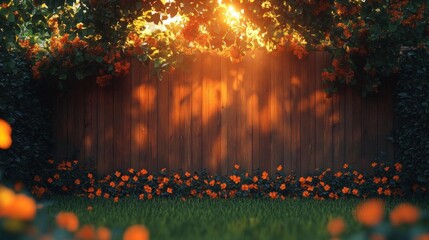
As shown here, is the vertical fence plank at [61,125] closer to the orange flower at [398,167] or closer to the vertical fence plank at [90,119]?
the vertical fence plank at [90,119]

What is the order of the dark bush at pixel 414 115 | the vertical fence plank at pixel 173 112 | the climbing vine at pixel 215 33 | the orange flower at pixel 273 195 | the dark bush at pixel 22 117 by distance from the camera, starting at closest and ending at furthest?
the dark bush at pixel 22 117 → the climbing vine at pixel 215 33 → the dark bush at pixel 414 115 → the orange flower at pixel 273 195 → the vertical fence plank at pixel 173 112

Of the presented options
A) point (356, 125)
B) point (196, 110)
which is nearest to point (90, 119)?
point (196, 110)

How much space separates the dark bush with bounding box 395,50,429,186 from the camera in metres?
6.70

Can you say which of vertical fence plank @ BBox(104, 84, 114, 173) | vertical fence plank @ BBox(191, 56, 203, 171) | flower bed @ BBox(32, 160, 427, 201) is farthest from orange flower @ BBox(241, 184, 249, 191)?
vertical fence plank @ BBox(104, 84, 114, 173)

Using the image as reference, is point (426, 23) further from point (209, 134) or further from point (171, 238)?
point (171, 238)

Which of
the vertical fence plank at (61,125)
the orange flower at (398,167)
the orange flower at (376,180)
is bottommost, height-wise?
the orange flower at (376,180)

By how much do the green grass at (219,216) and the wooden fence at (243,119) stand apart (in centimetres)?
89

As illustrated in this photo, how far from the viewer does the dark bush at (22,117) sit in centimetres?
625

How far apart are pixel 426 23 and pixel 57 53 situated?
4.31 metres

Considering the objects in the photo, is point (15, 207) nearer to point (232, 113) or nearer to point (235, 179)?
point (235, 179)

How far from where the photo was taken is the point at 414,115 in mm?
6949

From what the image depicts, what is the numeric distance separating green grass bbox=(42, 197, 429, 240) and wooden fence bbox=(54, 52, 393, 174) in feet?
2.91

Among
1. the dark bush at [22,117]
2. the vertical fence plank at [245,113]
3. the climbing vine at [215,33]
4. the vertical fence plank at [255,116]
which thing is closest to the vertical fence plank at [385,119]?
the climbing vine at [215,33]

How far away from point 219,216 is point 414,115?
3.11 metres
